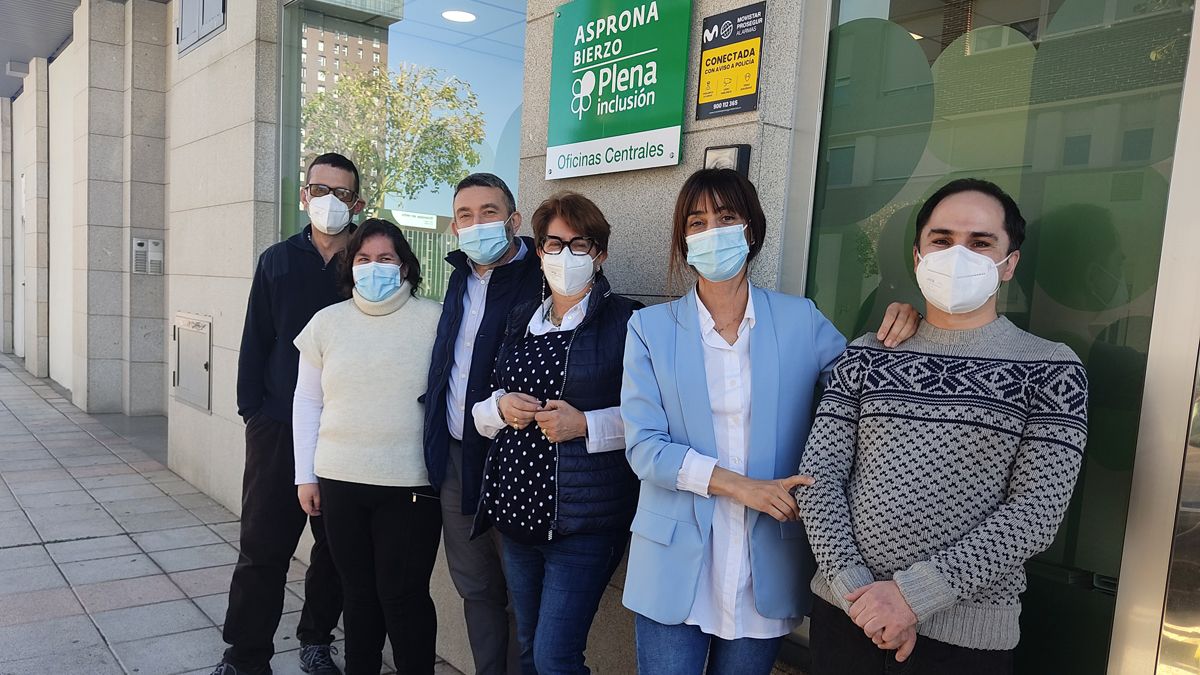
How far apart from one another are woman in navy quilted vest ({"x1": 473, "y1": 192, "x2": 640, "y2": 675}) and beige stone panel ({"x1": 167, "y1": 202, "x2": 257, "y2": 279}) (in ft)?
11.8

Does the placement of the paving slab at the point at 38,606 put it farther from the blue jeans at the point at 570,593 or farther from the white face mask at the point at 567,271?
the white face mask at the point at 567,271

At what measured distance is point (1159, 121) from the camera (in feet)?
6.08

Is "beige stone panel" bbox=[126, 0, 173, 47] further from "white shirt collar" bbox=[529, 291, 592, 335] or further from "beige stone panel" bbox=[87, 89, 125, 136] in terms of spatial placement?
"white shirt collar" bbox=[529, 291, 592, 335]

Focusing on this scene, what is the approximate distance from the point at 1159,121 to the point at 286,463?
10.4ft

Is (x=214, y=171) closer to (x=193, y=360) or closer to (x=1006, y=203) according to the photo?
(x=193, y=360)

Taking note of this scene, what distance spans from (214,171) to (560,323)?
178 inches

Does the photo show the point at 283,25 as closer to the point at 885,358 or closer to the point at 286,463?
the point at 286,463

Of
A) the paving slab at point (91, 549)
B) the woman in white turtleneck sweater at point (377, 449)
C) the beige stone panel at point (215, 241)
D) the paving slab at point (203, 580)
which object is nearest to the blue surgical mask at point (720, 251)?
the woman in white turtleneck sweater at point (377, 449)

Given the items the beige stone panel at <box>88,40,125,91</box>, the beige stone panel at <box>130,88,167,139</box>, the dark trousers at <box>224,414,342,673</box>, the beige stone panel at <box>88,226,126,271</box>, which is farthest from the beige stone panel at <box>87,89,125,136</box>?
the dark trousers at <box>224,414,342,673</box>

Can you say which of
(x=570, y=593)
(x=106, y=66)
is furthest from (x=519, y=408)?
(x=106, y=66)

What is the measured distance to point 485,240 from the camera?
2836mm

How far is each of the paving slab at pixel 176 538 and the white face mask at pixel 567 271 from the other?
387cm

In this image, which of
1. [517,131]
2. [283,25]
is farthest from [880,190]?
[283,25]

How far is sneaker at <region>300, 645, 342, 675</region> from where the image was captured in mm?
3617
